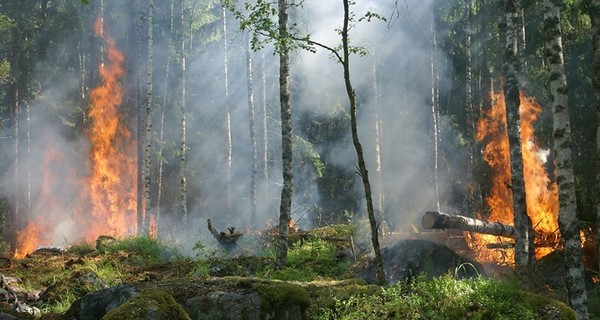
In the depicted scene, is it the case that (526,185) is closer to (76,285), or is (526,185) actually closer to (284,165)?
(284,165)

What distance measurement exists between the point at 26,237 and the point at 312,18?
69.8 ft

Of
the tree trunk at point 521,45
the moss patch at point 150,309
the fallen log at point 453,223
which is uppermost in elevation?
the tree trunk at point 521,45

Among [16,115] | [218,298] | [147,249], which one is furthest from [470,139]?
[16,115]

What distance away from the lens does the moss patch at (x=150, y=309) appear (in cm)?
436

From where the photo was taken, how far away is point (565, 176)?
851cm

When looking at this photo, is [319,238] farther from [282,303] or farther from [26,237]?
[26,237]

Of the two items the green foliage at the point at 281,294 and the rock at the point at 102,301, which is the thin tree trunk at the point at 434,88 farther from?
→ the rock at the point at 102,301

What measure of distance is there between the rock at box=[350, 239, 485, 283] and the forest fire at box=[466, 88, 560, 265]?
3.20 meters

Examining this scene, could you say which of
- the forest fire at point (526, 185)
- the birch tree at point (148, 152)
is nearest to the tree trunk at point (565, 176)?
the forest fire at point (526, 185)

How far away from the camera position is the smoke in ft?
93.8

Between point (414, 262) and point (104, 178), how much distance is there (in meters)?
A: 21.0

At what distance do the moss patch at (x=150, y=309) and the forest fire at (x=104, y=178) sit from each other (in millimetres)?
23547

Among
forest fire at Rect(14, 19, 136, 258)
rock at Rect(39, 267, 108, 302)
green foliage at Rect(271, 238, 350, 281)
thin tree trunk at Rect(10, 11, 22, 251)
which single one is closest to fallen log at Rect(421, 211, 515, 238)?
green foliage at Rect(271, 238, 350, 281)

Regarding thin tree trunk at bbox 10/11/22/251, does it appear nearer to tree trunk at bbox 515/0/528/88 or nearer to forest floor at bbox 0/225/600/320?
forest floor at bbox 0/225/600/320
